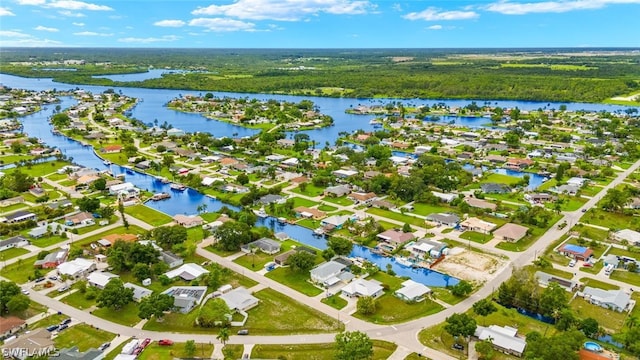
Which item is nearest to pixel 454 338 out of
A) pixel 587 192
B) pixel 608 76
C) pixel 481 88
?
pixel 587 192

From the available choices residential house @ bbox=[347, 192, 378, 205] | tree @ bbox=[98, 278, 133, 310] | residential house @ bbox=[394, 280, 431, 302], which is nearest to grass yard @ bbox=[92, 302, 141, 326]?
tree @ bbox=[98, 278, 133, 310]

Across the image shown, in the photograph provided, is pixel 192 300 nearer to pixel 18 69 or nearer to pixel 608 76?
pixel 608 76

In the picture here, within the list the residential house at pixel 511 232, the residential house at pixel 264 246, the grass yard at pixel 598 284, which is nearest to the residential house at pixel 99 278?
the residential house at pixel 264 246

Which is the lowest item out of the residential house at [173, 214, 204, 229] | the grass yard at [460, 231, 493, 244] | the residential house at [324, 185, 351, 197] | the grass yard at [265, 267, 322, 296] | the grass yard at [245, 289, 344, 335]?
the grass yard at [245, 289, 344, 335]

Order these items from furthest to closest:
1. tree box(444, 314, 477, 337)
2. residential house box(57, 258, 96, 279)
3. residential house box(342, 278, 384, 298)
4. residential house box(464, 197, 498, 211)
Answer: residential house box(464, 197, 498, 211) < residential house box(57, 258, 96, 279) < residential house box(342, 278, 384, 298) < tree box(444, 314, 477, 337)

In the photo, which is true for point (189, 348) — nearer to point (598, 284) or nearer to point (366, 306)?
point (366, 306)

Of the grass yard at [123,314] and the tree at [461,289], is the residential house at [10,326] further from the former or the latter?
the tree at [461,289]

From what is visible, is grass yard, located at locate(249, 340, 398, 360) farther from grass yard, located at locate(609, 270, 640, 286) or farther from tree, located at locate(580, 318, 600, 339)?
grass yard, located at locate(609, 270, 640, 286)
